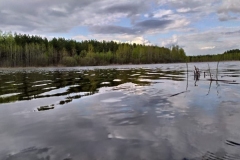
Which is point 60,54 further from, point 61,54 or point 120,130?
point 120,130

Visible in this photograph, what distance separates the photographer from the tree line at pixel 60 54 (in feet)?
299

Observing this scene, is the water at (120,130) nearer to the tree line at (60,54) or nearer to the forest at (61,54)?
the forest at (61,54)

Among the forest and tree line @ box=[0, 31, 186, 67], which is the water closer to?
the forest

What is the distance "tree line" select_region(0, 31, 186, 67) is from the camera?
91.0 metres

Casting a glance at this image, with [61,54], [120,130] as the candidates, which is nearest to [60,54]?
[61,54]

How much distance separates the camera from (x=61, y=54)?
108m

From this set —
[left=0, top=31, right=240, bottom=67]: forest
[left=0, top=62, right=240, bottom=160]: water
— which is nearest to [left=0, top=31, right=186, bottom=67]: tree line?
[left=0, top=31, right=240, bottom=67]: forest

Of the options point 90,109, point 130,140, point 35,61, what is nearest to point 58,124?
point 90,109

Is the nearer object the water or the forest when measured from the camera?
the water

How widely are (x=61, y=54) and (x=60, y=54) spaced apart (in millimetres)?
620

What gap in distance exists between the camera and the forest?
91.2 m

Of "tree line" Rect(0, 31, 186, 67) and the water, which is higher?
"tree line" Rect(0, 31, 186, 67)

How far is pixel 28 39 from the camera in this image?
111 metres

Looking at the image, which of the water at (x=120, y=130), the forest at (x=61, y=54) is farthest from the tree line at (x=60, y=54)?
the water at (x=120, y=130)
